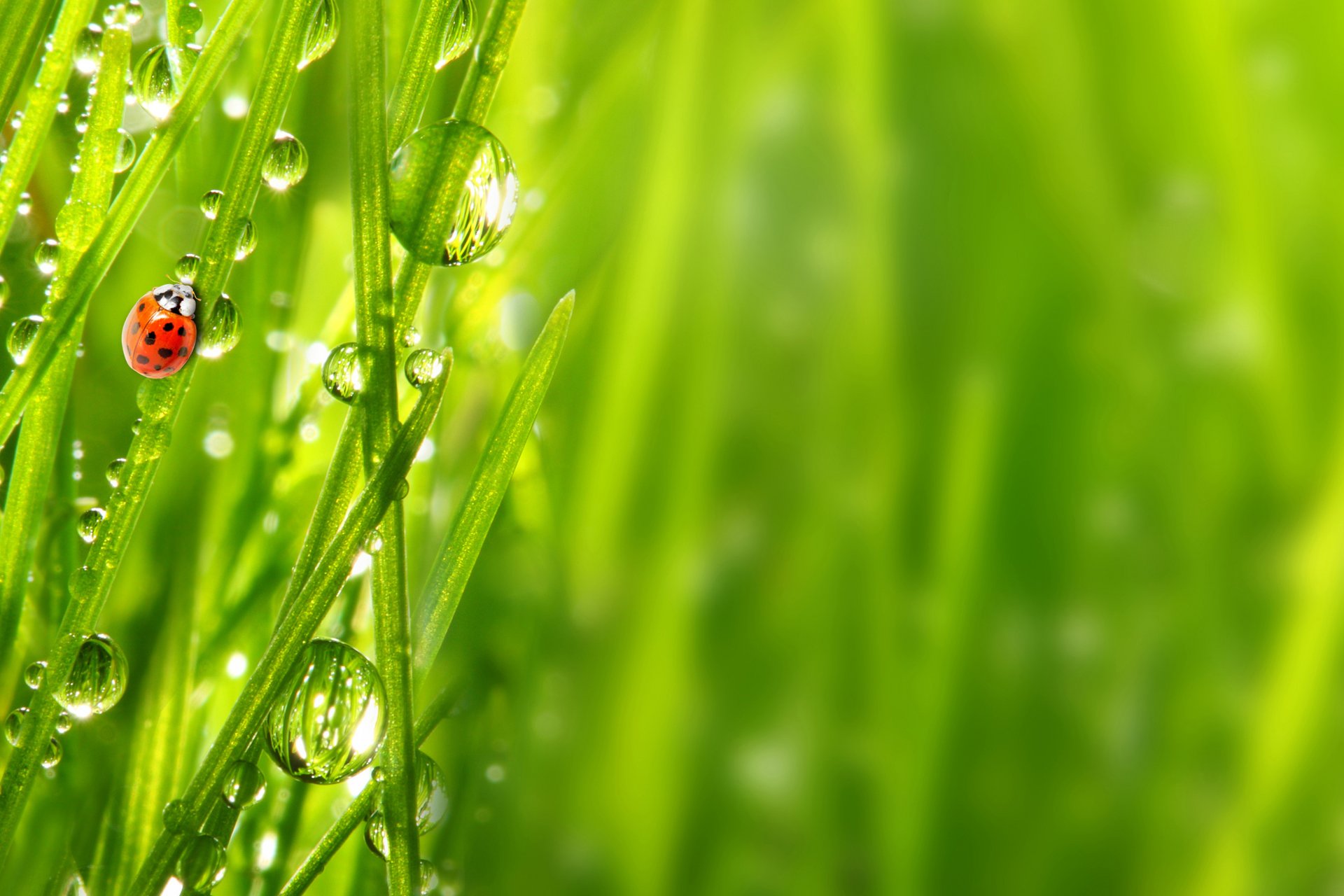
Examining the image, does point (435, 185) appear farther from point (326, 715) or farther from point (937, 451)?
point (937, 451)

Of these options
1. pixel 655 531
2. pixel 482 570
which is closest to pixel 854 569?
pixel 655 531

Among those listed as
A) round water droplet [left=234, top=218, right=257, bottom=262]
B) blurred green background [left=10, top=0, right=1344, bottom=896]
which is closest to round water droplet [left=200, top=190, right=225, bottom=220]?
round water droplet [left=234, top=218, right=257, bottom=262]

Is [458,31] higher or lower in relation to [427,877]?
higher

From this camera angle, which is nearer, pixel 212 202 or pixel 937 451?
pixel 212 202

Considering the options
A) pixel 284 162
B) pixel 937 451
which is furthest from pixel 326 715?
pixel 937 451

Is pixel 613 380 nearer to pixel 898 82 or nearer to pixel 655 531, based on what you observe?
pixel 655 531

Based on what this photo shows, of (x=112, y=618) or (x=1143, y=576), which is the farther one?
(x=1143, y=576)
